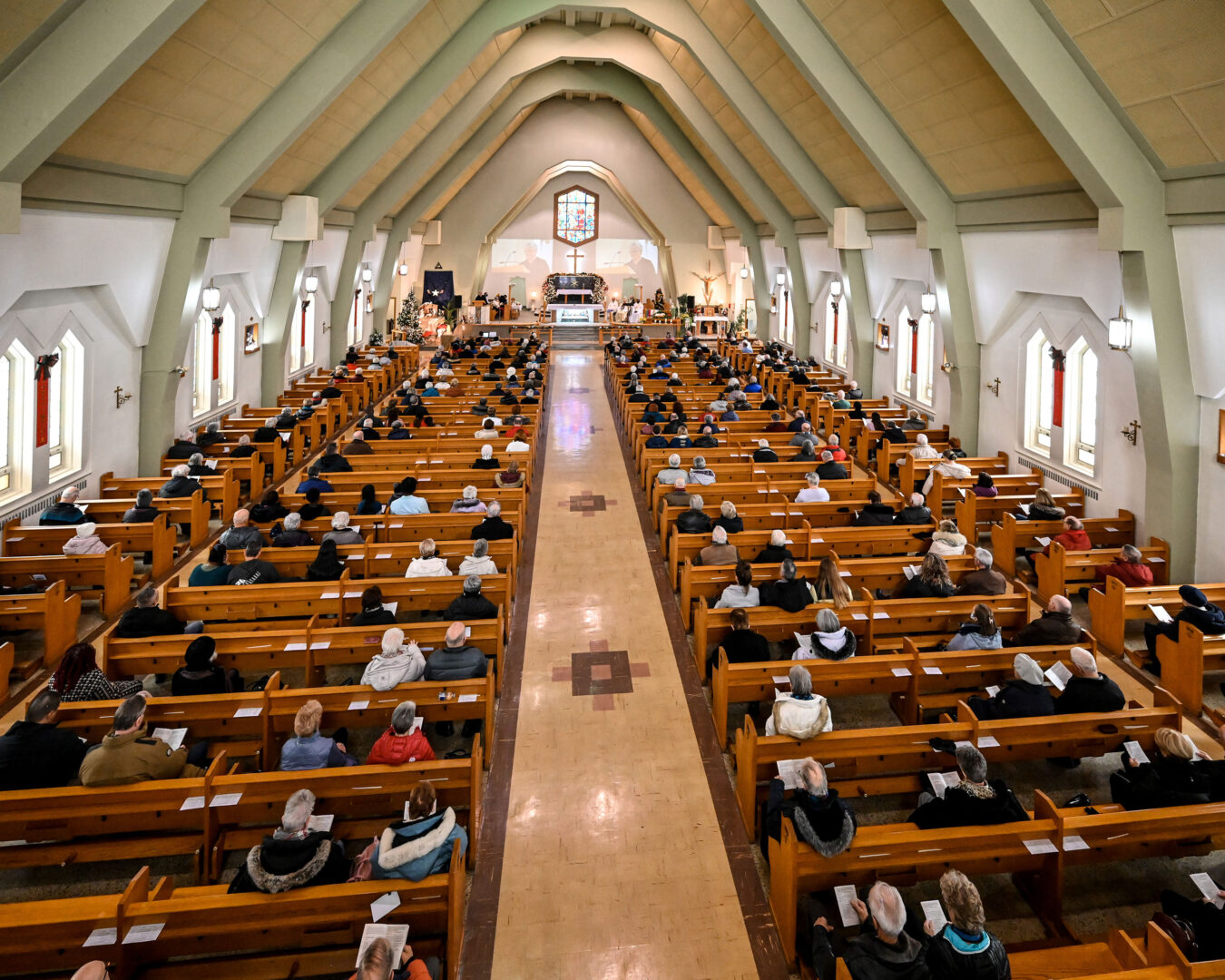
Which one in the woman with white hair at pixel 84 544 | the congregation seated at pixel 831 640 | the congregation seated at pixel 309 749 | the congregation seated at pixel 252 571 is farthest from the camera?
the woman with white hair at pixel 84 544

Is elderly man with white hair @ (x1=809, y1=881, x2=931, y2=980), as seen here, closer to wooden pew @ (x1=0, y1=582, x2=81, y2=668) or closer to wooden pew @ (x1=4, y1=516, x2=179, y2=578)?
wooden pew @ (x1=0, y1=582, x2=81, y2=668)

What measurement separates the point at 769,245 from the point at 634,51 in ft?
29.0

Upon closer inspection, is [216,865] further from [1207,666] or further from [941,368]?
[941,368]

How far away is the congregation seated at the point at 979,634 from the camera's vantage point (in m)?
7.30

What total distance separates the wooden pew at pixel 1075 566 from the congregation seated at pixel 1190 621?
49.7 inches

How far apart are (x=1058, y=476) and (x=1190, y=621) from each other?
5949 mm

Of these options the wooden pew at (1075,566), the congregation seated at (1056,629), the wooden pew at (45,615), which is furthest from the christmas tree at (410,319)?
the congregation seated at (1056,629)

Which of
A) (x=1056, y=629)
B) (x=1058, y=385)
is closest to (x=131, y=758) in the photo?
(x=1056, y=629)

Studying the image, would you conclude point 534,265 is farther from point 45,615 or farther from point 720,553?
point 45,615

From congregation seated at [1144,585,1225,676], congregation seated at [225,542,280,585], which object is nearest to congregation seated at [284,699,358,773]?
congregation seated at [225,542,280,585]

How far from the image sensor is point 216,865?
5.46 meters

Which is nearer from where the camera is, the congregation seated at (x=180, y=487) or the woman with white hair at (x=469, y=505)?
the woman with white hair at (x=469, y=505)

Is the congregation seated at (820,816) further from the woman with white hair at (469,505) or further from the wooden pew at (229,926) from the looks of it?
the woman with white hair at (469,505)

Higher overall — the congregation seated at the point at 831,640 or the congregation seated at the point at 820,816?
the congregation seated at the point at 831,640
